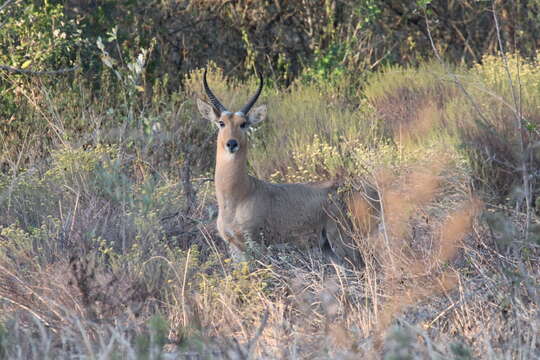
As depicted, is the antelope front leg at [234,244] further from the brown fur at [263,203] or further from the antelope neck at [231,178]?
the antelope neck at [231,178]

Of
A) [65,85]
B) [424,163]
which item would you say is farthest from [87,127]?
[424,163]

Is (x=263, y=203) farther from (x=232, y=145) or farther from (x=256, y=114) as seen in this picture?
(x=256, y=114)

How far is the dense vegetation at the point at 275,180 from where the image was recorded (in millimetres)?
5836

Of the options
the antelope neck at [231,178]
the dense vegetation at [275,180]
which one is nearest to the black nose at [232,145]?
the antelope neck at [231,178]

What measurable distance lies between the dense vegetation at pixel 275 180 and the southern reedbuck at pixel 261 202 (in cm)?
21

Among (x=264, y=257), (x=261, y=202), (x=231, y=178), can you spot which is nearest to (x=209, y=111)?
(x=231, y=178)

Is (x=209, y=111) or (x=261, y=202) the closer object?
(x=261, y=202)

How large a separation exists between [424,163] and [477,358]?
4.08 m

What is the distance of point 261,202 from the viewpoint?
888 centimetres

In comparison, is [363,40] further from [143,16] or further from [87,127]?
[87,127]

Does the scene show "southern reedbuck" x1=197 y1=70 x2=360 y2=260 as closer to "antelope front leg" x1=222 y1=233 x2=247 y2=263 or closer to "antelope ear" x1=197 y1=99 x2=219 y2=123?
"antelope ear" x1=197 y1=99 x2=219 y2=123

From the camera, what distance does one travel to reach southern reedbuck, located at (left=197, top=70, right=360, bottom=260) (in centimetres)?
870

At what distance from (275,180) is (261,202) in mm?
2124

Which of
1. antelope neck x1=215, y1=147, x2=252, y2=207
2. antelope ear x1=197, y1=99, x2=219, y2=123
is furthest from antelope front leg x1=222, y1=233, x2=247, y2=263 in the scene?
antelope ear x1=197, y1=99, x2=219, y2=123
